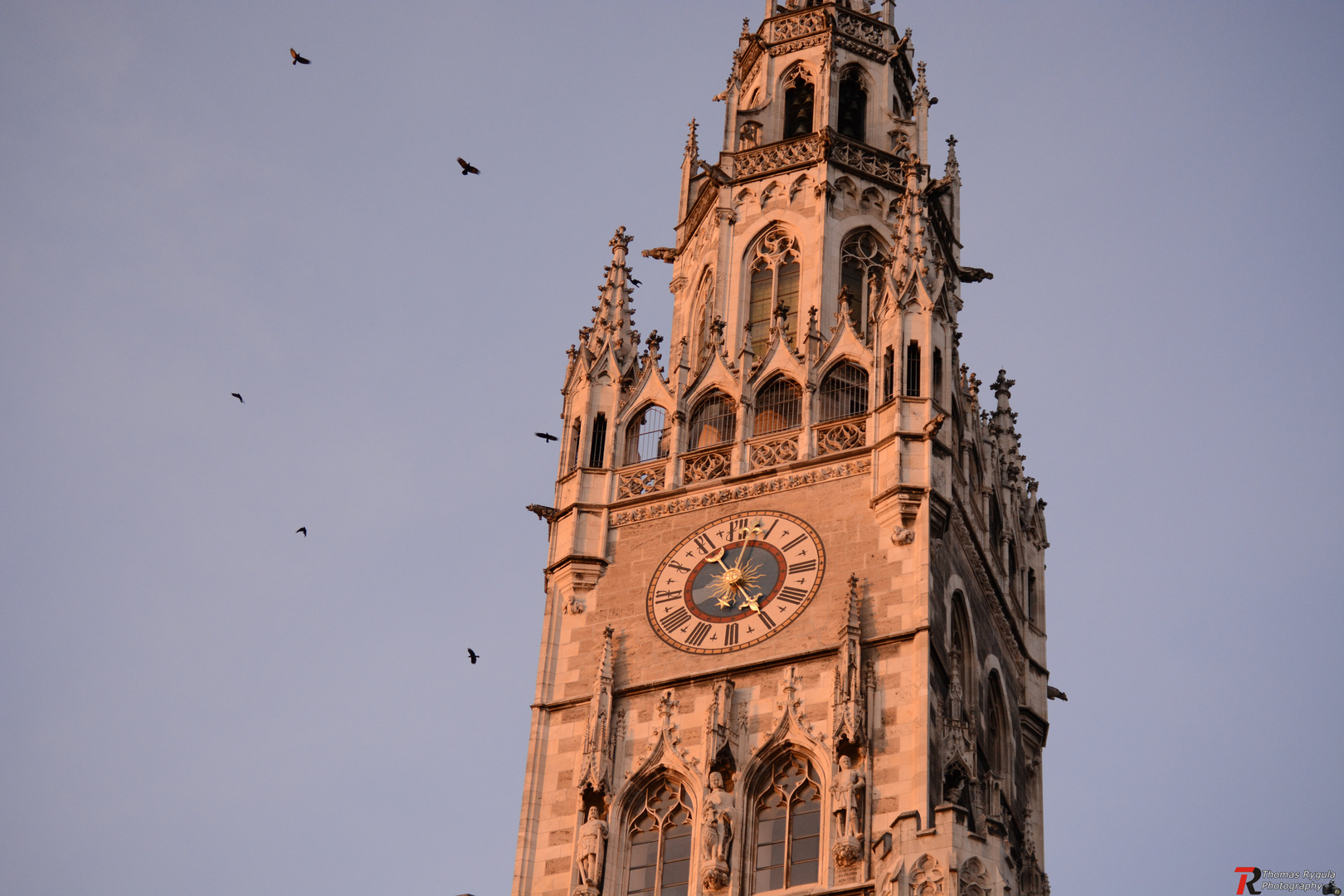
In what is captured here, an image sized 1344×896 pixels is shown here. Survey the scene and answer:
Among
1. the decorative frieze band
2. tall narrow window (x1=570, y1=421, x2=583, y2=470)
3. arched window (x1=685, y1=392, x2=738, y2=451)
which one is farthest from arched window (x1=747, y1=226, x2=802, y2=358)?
the decorative frieze band

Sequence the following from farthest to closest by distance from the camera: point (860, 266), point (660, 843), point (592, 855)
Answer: point (860, 266)
point (660, 843)
point (592, 855)

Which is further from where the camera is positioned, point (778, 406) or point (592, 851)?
point (778, 406)

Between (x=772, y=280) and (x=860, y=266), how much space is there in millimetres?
1797

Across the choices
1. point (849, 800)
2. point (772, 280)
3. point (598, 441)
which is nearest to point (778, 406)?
point (598, 441)

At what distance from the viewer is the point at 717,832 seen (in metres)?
42.0

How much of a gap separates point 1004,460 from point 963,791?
38.3 feet

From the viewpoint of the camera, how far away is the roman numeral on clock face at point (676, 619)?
149 feet

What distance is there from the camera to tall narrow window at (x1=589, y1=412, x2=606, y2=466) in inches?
1935

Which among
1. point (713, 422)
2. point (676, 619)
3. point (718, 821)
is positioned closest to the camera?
point (718, 821)

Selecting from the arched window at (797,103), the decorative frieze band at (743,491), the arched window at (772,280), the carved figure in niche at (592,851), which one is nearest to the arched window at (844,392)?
the decorative frieze band at (743,491)

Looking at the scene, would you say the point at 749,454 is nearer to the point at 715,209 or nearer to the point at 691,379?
the point at 691,379

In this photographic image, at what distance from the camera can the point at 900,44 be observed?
5781cm

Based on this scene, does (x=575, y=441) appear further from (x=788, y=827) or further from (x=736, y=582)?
(x=788, y=827)

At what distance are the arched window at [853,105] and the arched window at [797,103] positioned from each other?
70 cm
